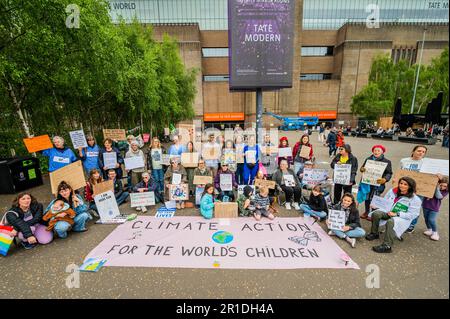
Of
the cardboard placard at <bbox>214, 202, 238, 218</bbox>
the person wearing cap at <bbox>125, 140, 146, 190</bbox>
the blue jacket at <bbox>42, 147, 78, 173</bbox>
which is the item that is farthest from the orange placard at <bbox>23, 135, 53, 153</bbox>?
the cardboard placard at <bbox>214, 202, 238, 218</bbox>

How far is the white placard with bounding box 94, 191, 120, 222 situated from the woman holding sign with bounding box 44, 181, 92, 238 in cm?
31

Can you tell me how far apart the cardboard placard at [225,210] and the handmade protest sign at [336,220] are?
6.71 feet

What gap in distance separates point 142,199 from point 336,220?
A: 4505 millimetres

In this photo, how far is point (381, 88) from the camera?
3075 cm

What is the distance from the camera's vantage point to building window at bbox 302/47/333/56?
39.6 meters

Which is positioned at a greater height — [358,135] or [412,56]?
[412,56]

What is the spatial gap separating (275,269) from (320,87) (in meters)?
41.5

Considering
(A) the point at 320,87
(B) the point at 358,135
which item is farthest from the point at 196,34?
(B) the point at 358,135

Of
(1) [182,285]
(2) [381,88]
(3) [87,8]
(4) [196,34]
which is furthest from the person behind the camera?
(4) [196,34]

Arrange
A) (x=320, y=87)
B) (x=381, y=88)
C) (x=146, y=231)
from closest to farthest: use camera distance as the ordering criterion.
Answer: (x=146, y=231) → (x=381, y=88) → (x=320, y=87)

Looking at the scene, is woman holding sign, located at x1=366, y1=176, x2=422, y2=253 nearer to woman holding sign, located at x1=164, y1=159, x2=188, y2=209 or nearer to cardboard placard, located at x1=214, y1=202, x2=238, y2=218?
cardboard placard, located at x1=214, y1=202, x2=238, y2=218

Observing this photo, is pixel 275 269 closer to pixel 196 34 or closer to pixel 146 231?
pixel 146 231

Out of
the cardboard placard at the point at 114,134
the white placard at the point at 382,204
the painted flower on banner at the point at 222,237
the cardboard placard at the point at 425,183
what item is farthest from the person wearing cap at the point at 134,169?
the cardboard placard at the point at 425,183

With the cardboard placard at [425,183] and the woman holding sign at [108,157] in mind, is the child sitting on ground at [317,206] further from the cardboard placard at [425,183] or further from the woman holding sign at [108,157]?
the woman holding sign at [108,157]
